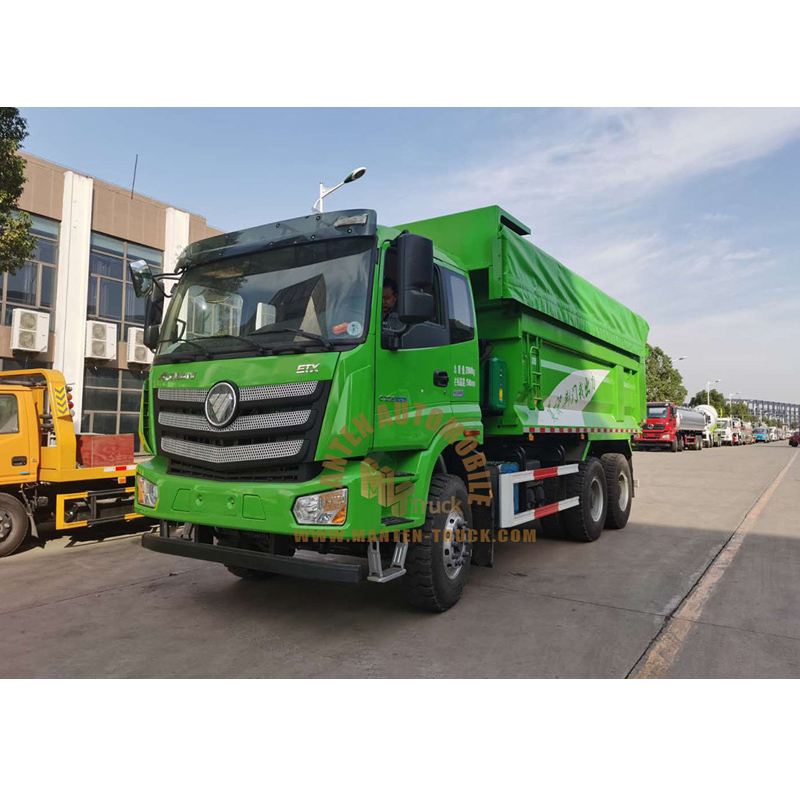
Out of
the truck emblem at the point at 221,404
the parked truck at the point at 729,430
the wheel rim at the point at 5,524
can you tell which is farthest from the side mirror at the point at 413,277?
the parked truck at the point at 729,430

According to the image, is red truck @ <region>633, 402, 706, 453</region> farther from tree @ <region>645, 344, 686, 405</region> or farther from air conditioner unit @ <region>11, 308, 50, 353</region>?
air conditioner unit @ <region>11, 308, 50, 353</region>

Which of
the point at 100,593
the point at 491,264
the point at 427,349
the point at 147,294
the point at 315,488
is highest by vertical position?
the point at 491,264

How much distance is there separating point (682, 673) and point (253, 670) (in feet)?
8.63

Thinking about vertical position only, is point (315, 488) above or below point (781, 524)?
above

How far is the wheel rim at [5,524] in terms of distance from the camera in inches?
280

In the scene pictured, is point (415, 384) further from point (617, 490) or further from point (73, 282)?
point (73, 282)

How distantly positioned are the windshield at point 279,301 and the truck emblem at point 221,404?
0.30 m

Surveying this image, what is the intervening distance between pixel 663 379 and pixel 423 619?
52.9 metres

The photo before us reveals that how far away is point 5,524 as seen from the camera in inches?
281

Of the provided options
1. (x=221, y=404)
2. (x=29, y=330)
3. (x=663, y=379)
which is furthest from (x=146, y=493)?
(x=663, y=379)

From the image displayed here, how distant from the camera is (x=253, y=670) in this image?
3783mm

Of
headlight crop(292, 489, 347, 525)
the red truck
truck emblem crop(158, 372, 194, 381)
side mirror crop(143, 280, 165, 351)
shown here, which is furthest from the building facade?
the red truck

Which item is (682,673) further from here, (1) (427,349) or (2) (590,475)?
(2) (590,475)

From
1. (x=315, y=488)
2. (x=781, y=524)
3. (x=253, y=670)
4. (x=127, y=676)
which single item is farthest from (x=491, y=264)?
(x=781, y=524)
